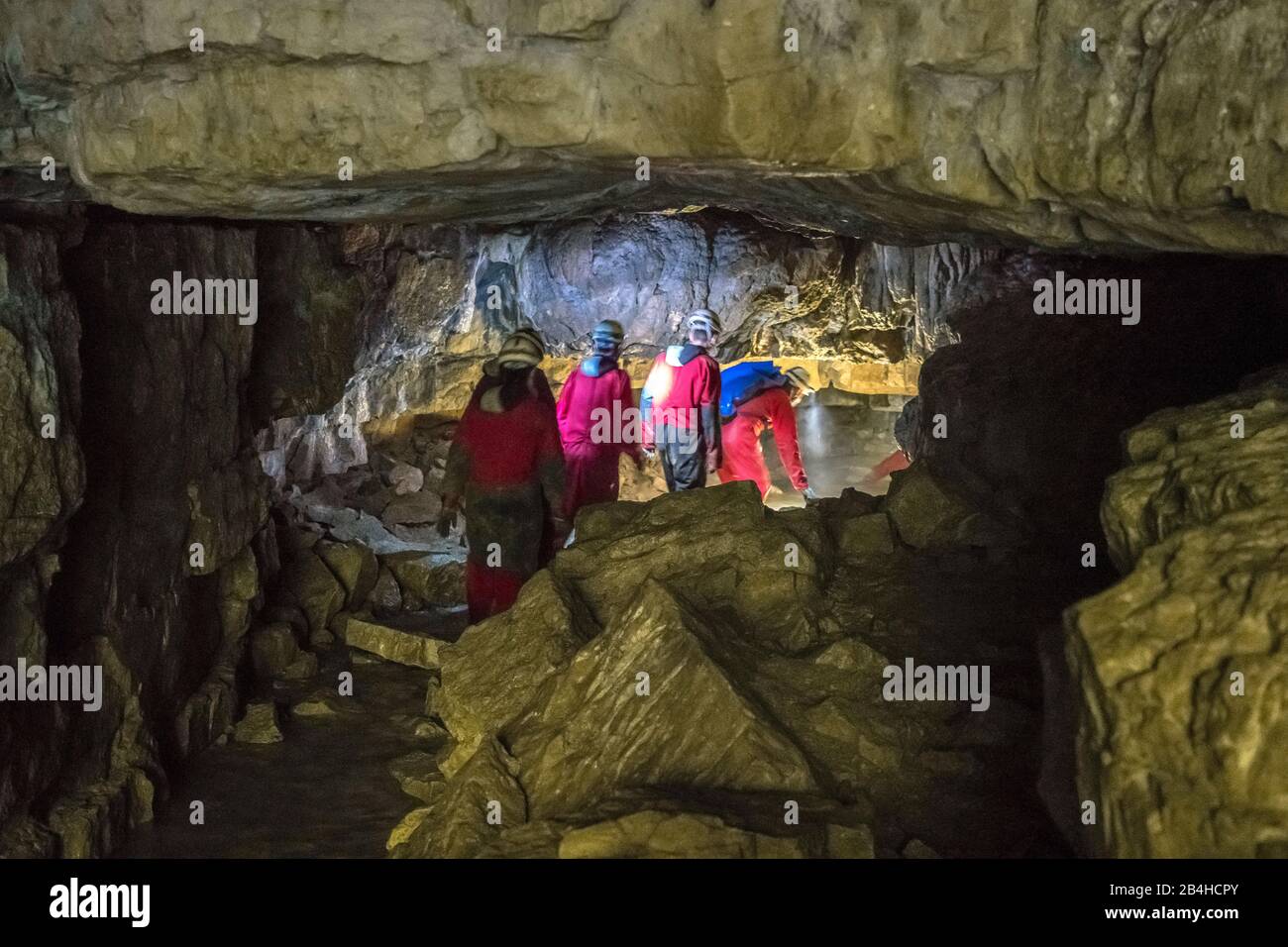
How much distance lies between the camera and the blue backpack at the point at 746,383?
894 centimetres

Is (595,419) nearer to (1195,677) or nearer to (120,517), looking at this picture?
(120,517)

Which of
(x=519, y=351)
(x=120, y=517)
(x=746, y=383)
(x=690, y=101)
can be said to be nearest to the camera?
(x=690, y=101)

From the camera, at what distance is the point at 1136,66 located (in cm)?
301

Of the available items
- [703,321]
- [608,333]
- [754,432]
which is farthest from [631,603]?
[754,432]

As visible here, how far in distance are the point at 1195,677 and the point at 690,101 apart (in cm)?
197

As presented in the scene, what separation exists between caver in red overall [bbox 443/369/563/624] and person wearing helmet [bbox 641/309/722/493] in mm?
1769

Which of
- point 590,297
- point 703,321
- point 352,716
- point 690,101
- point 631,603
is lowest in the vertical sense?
point 352,716

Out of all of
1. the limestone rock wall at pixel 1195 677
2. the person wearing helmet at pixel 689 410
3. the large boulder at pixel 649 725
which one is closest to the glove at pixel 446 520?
the person wearing helmet at pixel 689 410

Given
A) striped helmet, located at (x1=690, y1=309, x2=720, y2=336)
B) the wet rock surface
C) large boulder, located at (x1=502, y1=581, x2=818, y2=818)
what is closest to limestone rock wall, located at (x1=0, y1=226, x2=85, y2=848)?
the wet rock surface

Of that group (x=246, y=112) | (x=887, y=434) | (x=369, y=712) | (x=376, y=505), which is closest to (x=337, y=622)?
(x=369, y=712)

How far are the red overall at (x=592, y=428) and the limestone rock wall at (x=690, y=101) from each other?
3873mm

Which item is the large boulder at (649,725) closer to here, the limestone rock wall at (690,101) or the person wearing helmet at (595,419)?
the limestone rock wall at (690,101)

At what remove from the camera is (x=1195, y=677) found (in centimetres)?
248

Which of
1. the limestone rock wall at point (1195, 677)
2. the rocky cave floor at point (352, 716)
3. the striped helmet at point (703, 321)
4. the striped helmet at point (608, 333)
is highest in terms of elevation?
the striped helmet at point (703, 321)
